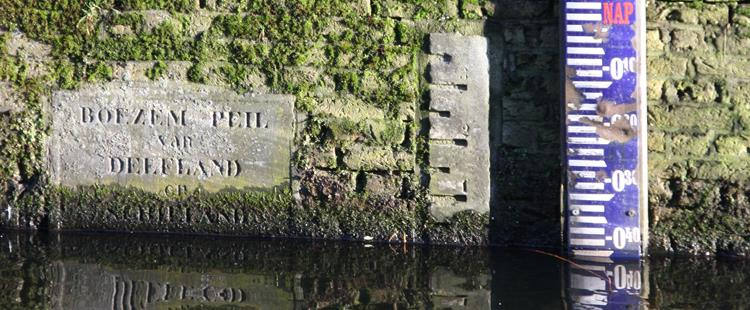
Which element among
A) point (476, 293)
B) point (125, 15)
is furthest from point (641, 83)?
point (125, 15)

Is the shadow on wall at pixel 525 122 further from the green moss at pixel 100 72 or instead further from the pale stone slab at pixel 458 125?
the green moss at pixel 100 72

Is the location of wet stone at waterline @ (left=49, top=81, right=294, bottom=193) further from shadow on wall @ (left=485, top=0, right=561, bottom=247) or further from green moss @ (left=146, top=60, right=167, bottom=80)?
shadow on wall @ (left=485, top=0, right=561, bottom=247)

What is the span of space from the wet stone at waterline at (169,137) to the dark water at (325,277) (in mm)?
352

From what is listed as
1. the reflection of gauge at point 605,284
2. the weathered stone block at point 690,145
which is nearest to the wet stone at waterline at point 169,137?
the reflection of gauge at point 605,284

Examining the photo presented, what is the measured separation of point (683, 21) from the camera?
20.4ft

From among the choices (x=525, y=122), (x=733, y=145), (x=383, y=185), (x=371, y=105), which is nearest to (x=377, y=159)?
(x=383, y=185)

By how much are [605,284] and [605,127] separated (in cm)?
87

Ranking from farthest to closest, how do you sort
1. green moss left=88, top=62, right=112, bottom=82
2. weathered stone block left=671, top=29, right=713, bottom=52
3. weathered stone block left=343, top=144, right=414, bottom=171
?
green moss left=88, top=62, right=112, bottom=82 → weathered stone block left=343, top=144, right=414, bottom=171 → weathered stone block left=671, top=29, right=713, bottom=52

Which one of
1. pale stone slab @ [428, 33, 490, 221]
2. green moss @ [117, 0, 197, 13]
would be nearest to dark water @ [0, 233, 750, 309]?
pale stone slab @ [428, 33, 490, 221]

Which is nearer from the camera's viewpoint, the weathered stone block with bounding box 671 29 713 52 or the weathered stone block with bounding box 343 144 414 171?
the weathered stone block with bounding box 671 29 713 52

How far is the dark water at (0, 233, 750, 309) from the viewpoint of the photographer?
5.43 m

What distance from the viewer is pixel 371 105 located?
6.44 m

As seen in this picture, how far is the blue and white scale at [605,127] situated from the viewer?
606cm

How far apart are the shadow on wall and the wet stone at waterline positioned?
1167mm
